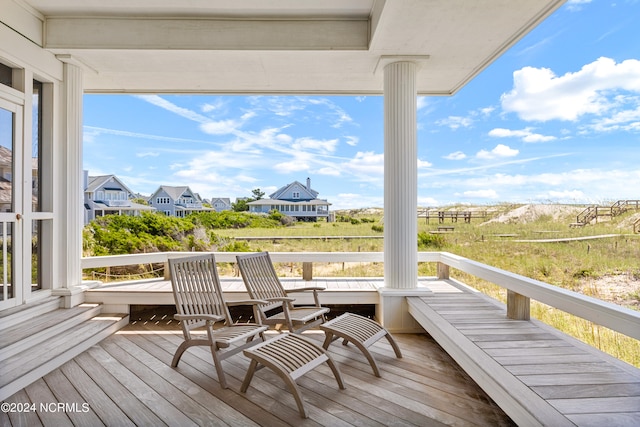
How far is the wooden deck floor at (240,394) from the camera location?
7.55 feet

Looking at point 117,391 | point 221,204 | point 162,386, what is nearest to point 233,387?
point 162,386

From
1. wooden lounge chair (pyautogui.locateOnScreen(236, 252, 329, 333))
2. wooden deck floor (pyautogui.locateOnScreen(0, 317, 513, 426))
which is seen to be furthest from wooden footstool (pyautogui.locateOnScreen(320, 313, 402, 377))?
wooden lounge chair (pyautogui.locateOnScreen(236, 252, 329, 333))

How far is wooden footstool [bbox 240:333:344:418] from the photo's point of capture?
233 centimetres

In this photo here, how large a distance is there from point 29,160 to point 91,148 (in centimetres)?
453

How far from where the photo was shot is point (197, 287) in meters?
3.46

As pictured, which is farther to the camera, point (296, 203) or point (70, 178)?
point (296, 203)

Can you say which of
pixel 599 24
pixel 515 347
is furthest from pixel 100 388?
pixel 599 24

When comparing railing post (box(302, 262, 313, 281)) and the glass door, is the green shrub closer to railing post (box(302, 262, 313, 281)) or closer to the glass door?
railing post (box(302, 262, 313, 281))

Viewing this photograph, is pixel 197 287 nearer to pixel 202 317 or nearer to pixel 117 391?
pixel 202 317

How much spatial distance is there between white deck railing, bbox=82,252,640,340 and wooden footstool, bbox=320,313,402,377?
3.90ft

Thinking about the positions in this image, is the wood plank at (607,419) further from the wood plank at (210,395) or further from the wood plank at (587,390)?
the wood plank at (210,395)

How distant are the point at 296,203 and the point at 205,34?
348 centimetres

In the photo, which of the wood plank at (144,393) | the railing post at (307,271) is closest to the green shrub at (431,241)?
the railing post at (307,271)

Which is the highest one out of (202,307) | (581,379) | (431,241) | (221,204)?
(221,204)
